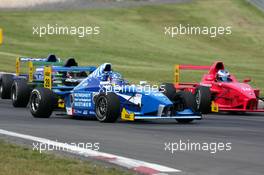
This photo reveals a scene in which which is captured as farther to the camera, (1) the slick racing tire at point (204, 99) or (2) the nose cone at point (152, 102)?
(1) the slick racing tire at point (204, 99)

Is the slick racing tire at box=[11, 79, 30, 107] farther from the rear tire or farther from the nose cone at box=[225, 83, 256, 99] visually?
the nose cone at box=[225, 83, 256, 99]

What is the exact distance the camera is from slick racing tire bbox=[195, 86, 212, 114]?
19.7 metres

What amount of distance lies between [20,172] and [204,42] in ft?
131

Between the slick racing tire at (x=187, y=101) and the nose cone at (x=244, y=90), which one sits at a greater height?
the nose cone at (x=244, y=90)

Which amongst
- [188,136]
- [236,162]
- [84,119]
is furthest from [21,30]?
[236,162]

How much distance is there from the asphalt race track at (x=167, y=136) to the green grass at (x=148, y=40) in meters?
16.8

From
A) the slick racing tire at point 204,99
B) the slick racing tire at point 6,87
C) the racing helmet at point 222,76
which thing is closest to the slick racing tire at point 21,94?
the slick racing tire at point 6,87

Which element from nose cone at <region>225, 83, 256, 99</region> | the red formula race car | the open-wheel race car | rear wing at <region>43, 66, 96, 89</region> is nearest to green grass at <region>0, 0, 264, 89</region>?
the red formula race car

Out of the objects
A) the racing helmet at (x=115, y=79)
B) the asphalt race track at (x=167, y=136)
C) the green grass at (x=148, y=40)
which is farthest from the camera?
the green grass at (x=148, y=40)

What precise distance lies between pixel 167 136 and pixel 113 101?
228 cm

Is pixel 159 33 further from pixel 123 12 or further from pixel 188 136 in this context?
pixel 188 136

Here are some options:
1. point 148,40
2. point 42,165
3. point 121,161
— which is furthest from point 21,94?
point 148,40

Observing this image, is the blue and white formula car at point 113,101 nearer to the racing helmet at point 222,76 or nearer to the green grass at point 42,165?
the racing helmet at point 222,76

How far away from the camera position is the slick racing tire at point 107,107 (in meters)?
15.8
